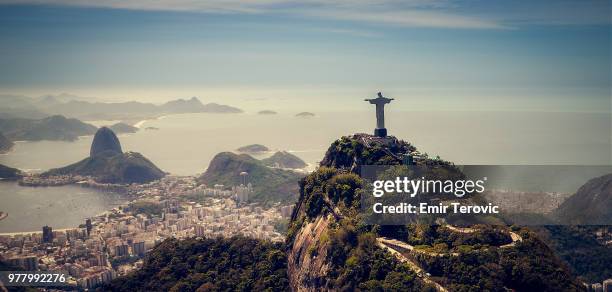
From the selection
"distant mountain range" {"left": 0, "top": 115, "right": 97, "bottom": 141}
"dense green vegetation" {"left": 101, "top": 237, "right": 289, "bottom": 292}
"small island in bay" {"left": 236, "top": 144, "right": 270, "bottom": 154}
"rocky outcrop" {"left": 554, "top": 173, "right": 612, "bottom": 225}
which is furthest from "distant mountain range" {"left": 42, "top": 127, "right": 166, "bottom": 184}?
"rocky outcrop" {"left": 554, "top": 173, "right": 612, "bottom": 225}

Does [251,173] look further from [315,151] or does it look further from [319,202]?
[319,202]

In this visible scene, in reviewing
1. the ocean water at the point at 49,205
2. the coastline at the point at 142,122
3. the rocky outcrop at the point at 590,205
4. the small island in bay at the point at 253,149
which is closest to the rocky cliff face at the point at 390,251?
the rocky outcrop at the point at 590,205

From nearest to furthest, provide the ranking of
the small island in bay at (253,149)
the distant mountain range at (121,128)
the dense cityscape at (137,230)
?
the dense cityscape at (137,230) → the small island in bay at (253,149) → the distant mountain range at (121,128)

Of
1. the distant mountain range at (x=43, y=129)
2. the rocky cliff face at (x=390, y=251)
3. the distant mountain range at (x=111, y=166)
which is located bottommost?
the rocky cliff face at (x=390, y=251)

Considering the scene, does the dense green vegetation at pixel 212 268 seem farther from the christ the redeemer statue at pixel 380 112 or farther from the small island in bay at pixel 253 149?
the small island in bay at pixel 253 149

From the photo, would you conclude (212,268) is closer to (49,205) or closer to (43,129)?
(49,205)

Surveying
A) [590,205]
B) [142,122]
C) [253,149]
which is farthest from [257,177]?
[142,122]
